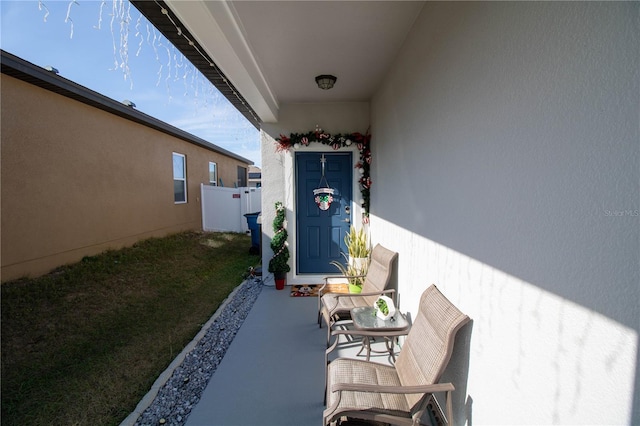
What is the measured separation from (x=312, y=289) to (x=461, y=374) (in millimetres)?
3168

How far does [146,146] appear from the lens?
23.4 ft

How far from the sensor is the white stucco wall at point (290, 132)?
469 centimetres

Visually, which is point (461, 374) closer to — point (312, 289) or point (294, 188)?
point (312, 289)

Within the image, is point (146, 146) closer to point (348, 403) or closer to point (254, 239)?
point (254, 239)

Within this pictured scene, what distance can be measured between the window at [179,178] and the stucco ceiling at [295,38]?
582cm

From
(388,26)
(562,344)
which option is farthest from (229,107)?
(562,344)

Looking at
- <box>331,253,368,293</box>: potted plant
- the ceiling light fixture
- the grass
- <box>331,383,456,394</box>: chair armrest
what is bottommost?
the grass

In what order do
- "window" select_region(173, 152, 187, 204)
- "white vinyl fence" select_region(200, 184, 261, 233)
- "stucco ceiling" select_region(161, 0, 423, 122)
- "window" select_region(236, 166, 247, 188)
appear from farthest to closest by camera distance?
1. "window" select_region(236, 166, 247, 188)
2. "white vinyl fence" select_region(200, 184, 261, 233)
3. "window" select_region(173, 152, 187, 204)
4. "stucco ceiling" select_region(161, 0, 423, 122)

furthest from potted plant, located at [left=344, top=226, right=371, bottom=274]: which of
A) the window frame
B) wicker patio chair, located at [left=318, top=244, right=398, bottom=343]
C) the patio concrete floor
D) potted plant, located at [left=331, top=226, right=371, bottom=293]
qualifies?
the window frame

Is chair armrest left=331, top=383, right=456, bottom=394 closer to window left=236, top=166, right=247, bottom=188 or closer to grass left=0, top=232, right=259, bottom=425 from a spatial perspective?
grass left=0, top=232, right=259, bottom=425

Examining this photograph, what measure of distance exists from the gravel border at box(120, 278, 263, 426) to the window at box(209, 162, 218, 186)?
319 inches

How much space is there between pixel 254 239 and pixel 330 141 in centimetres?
327

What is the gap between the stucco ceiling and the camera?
213cm

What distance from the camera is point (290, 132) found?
4.70 metres
